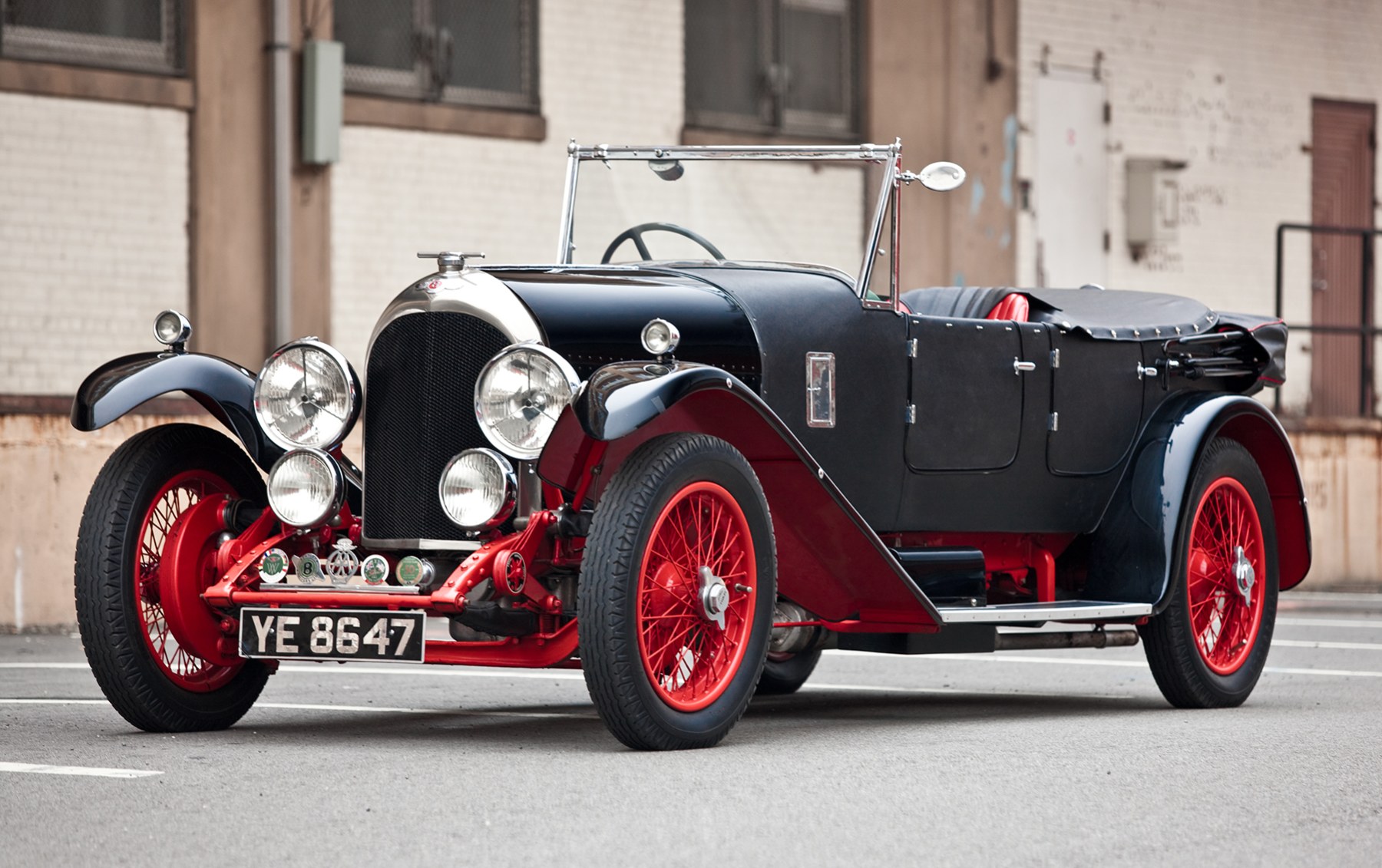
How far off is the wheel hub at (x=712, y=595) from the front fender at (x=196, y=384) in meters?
1.49

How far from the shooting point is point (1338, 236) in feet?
65.4

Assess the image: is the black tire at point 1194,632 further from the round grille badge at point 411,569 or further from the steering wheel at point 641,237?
the round grille badge at point 411,569

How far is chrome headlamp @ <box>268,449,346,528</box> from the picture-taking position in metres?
6.17

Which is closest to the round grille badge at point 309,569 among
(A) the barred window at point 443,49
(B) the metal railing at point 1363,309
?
(A) the barred window at point 443,49

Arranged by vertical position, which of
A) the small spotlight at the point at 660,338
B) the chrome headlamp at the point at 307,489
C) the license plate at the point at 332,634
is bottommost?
the license plate at the point at 332,634

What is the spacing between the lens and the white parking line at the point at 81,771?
5379 millimetres

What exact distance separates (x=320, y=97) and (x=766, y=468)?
24.8 ft

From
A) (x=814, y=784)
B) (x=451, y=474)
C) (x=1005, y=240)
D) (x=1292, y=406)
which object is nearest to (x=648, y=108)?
(x=1005, y=240)

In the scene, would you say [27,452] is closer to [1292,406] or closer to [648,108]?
[648,108]

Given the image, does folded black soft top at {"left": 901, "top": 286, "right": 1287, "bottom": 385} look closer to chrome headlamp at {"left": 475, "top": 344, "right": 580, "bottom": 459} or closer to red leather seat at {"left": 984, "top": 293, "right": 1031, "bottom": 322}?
red leather seat at {"left": 984, "top": 293, "right": 1031, "bottom": 322}

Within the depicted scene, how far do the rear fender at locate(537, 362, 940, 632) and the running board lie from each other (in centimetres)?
12

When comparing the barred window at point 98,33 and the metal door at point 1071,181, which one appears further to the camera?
the metal door at point 1071,181

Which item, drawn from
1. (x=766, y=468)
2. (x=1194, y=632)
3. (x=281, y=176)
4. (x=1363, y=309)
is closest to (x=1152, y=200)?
(x=1363, y=309)

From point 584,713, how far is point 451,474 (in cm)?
156
